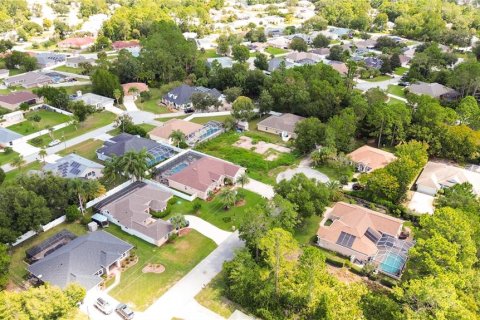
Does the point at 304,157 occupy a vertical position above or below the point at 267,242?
below

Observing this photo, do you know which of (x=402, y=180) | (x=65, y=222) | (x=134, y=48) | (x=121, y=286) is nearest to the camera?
(x=121, y=286)

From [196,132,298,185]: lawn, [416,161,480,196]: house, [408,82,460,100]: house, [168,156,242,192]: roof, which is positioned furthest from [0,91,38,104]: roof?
[408,82,460,100]: house

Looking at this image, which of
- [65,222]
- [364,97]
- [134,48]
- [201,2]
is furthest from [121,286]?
[201,2]

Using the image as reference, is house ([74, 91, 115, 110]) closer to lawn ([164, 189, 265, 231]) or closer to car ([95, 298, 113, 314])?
lawn ([164, 189, 265, 231])

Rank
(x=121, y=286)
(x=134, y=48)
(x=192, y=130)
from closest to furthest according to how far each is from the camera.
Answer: (x=121, y=286), (x=192, y=130), (x=134, y=48)

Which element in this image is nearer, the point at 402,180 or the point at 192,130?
the point at 402,180

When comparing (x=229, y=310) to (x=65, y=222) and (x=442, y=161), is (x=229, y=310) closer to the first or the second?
(x=65, y=222)
